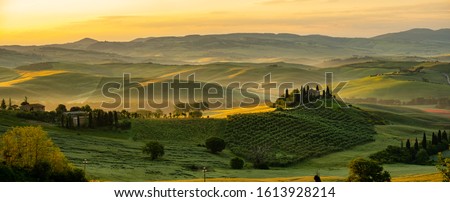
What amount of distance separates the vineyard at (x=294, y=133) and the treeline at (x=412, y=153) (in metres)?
6.94

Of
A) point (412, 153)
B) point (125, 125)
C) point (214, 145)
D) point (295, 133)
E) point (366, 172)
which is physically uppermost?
point (366, 172)

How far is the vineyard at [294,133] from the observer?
2682 inches

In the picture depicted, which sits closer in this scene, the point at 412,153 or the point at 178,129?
the point at 412,153

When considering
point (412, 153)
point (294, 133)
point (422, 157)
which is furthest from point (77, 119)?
point (422, 157)

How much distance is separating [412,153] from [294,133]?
53.6ft

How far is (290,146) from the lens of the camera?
70938 millimetres

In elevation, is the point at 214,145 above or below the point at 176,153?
above

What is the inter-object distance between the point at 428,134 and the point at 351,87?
100442mm

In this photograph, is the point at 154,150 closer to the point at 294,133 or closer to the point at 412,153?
the point at 294,133

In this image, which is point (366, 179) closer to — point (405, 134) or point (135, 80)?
point (405, 134)

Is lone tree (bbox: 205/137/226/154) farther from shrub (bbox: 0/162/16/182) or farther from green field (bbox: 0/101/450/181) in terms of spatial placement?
shrub (bbox: 0/162/16/182)

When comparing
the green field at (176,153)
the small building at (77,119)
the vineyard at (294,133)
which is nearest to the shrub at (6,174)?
the green field at (176,153)

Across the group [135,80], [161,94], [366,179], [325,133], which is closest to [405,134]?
[325,133]

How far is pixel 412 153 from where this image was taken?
215ft
